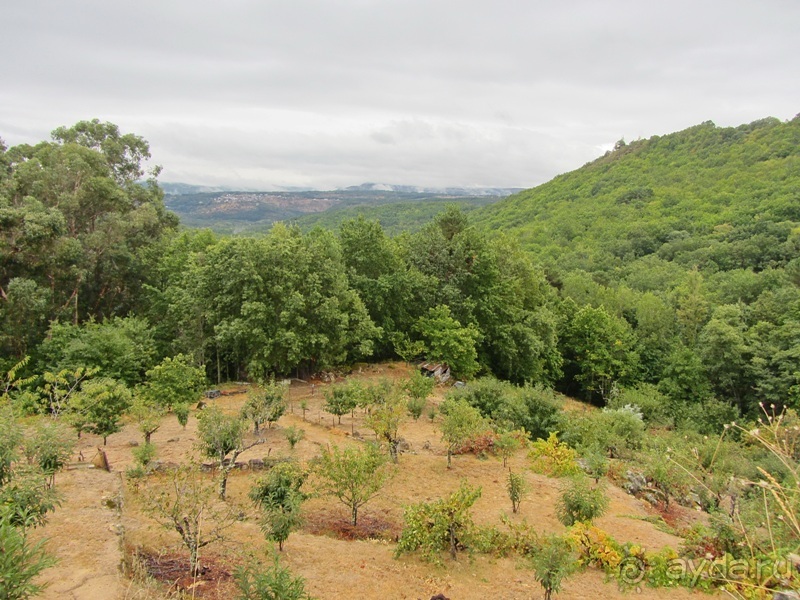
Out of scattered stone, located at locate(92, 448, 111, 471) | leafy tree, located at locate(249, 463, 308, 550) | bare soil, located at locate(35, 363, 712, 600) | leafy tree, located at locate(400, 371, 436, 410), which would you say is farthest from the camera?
leafy tree, located at locate(400, 371, 436, 410)

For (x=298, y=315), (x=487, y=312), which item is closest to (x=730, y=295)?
(x=487, y=312)

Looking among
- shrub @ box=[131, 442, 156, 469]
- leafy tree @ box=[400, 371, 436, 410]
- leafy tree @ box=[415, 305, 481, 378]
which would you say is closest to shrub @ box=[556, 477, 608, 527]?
leafy tree @ box=[400, 371, 436, 410]

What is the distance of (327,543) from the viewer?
895cm

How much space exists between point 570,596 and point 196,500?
5973mm

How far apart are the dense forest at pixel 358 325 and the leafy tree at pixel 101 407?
0.05 m

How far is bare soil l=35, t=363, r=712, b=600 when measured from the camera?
7.39 m

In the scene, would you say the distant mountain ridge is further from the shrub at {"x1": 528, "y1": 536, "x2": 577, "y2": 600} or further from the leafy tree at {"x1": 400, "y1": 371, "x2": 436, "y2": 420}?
the shrub at {"x1": 528, "y1": 536, "x2": 577, "y2": 600}

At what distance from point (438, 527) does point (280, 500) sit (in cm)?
283

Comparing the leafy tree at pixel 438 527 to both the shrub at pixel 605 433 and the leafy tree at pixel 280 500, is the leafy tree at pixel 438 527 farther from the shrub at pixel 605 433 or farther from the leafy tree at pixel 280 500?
the shrub at pixel 605 433

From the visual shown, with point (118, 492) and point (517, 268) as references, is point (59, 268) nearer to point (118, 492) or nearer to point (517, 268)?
point (118, 492)

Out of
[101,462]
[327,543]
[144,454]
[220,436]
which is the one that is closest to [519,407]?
[327,543]

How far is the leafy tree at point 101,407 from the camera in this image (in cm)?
1199

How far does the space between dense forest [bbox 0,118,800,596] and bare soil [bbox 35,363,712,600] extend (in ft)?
2.68

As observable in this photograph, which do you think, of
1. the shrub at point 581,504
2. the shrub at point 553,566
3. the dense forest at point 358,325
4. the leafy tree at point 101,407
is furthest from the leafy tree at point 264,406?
the shrub at point 553,566
